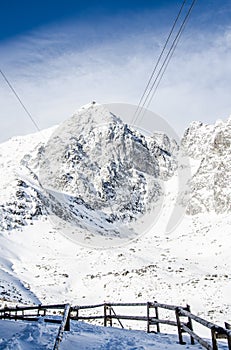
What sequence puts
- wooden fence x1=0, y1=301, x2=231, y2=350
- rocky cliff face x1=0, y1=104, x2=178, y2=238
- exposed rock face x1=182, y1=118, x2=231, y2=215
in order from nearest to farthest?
1. wooden fence x1=0, y1=301, x2=231, y2=350
2. exposed rock face x1=182, y1=118, x2=231, y2=215
3. rocky cliff face x1=0, y1=104, x2=178, y2=238

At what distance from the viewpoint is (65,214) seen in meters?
80.9

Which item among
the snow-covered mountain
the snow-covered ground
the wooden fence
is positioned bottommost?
the snow-covered ground

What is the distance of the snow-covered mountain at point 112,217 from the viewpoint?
31922mm

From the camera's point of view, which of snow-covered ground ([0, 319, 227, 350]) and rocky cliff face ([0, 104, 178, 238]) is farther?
rocky cliff face ([0, 104, 178, 238])

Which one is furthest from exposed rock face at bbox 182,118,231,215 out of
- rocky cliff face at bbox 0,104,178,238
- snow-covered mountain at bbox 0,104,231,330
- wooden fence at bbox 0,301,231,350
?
wooden fence at bbox 0,301,231,350

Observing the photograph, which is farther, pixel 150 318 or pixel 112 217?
pixel 112 217

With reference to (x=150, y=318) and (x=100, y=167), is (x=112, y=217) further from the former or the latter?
(x=150, y=318)

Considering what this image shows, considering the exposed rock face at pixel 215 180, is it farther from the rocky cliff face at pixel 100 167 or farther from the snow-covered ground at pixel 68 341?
the snow-covered ground at pixel 68 341

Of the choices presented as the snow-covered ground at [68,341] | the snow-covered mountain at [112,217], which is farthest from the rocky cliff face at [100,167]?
the snow-covered ground at [68,341]

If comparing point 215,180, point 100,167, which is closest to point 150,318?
point 215,180

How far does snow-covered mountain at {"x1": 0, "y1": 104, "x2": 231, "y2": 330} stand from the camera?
105 feet

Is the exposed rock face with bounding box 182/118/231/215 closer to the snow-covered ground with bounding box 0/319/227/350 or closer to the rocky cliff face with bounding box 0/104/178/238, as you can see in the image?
the rocky cliff face with bounding box 0/104/178/238

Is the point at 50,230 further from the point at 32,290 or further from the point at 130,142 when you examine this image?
the point at 130,142

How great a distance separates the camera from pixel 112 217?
407 feet
